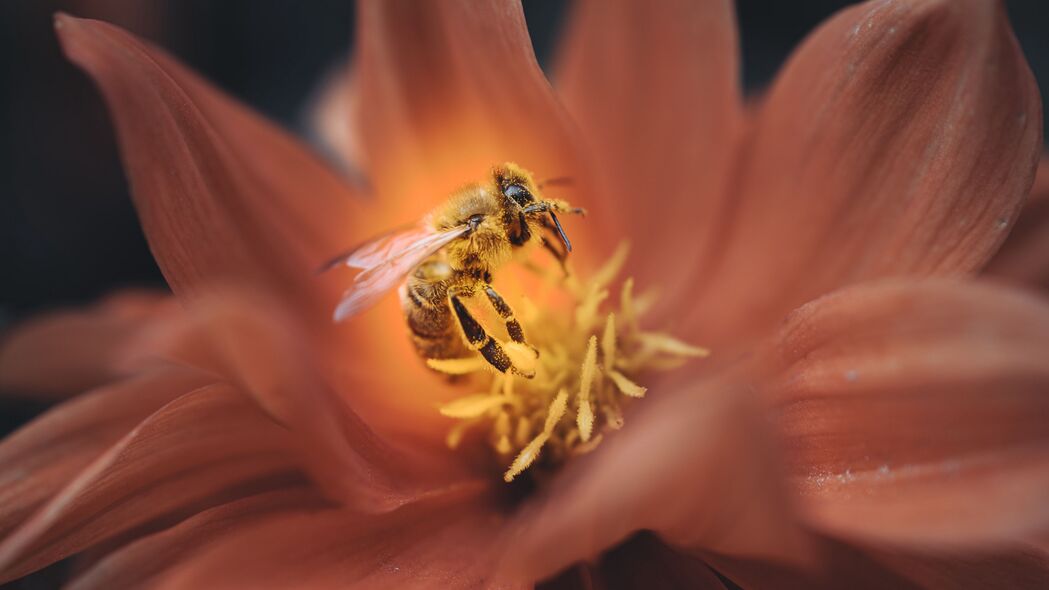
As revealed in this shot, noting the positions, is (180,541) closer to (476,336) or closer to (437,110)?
(476,336)

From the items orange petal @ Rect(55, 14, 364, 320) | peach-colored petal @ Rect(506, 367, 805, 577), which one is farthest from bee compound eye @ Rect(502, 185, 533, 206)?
peach-colored petal @ Rect(506, 367, 805, 577)

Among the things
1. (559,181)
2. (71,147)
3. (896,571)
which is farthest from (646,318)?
(71,147)

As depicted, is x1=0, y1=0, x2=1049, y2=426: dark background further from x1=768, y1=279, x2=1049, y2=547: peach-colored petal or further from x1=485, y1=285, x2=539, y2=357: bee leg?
x1=768, y1=279, x2=1049, y2=547: peach-colored petal

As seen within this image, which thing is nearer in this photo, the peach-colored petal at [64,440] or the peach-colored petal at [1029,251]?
the peach-colored petal at [64,440]

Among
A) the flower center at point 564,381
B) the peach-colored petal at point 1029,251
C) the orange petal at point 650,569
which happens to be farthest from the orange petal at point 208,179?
the peach-colored petal at point 1029,251

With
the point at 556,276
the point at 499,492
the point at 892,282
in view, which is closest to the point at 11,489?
the point at 499,492

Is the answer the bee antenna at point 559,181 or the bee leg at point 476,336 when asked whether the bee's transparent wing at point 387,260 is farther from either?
the bee antenna at point 559,181
